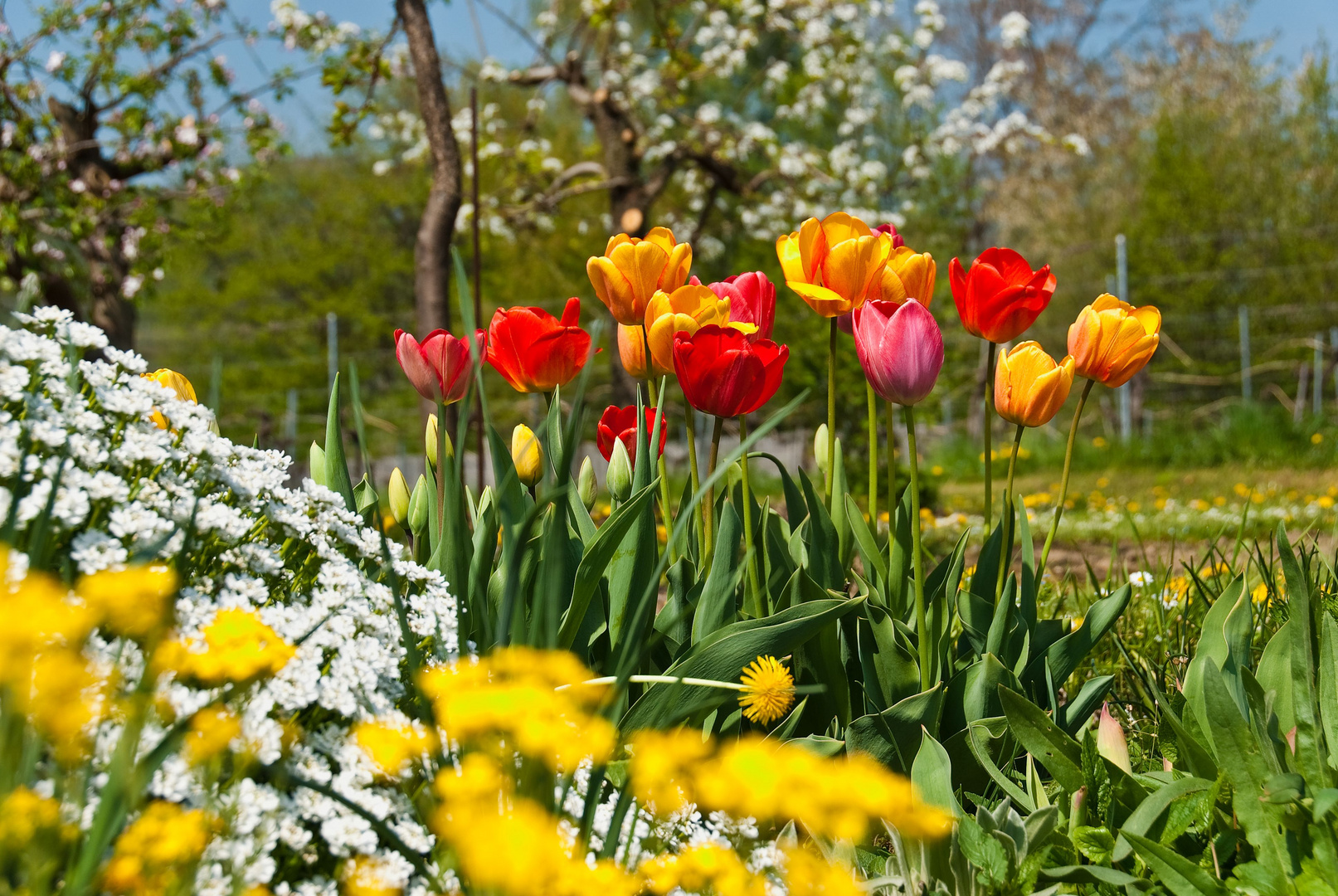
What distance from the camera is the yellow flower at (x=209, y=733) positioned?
639mm

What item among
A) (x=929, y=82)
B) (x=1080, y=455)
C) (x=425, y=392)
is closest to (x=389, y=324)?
(x=929, y=82)

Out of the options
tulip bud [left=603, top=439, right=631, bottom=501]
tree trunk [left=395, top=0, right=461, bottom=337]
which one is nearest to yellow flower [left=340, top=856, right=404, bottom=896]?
tulip bud [left=603, top=439, right=631, bottom=501]

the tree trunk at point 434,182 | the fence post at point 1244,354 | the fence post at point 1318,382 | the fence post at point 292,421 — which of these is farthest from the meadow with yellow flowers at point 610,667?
the fence post at point 1244,354

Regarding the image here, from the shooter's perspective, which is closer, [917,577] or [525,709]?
[525,709]

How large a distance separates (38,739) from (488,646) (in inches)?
19.1

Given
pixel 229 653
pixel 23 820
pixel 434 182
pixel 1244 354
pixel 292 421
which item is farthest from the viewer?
pixel 1244 354

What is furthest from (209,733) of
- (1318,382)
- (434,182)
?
(1318,382)

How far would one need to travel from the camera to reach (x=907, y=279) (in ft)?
4.16

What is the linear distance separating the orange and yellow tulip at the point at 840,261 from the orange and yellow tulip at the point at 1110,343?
0.27m

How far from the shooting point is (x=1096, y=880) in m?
0.96

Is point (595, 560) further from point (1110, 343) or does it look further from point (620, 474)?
point (1110, 343)

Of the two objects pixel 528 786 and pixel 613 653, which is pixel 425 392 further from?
pixel 528 786

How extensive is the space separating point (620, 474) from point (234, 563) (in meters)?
0.51

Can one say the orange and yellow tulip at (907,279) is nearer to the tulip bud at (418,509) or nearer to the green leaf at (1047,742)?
the green leaf at (1047,742)
